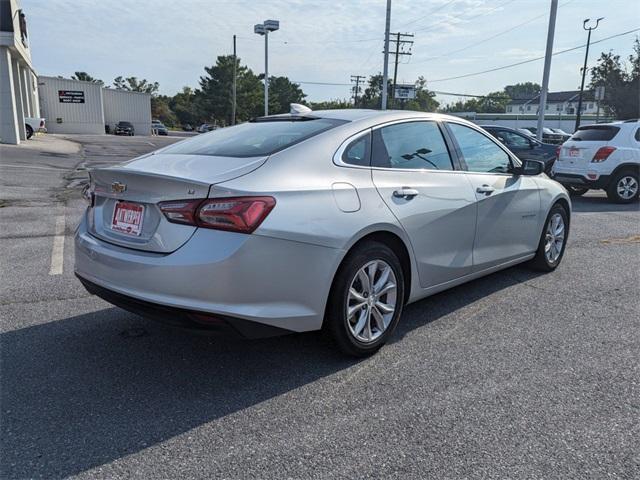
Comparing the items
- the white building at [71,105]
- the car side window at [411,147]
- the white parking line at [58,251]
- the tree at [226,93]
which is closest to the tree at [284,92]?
the tree at [226,93]

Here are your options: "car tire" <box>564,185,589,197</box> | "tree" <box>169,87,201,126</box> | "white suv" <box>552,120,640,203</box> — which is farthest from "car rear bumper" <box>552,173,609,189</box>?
"tree" <box>169,87,201,126</box>

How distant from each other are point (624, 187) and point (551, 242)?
23.5ft

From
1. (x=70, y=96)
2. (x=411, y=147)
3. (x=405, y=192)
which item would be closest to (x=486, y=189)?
(x=411, y=147)

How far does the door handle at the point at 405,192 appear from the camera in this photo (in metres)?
3.54

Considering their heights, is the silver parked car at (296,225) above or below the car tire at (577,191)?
above

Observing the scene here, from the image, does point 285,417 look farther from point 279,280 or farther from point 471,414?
point 471,414

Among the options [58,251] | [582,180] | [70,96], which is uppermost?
[70,96]

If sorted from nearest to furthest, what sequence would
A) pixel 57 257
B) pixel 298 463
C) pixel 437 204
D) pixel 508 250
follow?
1. pixel 298 463
2. pixel 437 204
3. pixel 508 250
4. pixel 57 257

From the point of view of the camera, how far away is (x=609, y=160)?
36.3 feet

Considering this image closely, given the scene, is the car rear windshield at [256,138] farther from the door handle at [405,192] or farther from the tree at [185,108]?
the tree at [185,108]

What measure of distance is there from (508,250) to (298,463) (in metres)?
3.13

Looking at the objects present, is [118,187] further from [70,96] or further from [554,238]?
[70,96]

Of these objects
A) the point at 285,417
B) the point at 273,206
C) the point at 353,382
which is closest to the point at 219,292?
the point at 273,206

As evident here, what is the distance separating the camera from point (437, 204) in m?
3.85
